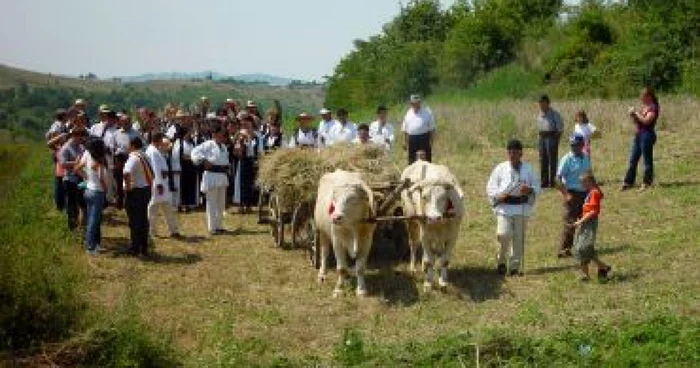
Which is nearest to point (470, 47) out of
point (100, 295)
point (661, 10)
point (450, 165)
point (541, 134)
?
point (661, 10)

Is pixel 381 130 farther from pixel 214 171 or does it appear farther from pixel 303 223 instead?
pixel 303 223

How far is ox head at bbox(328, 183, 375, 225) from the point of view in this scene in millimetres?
11242

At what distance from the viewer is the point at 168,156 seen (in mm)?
17312

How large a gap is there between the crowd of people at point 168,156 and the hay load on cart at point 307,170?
0.58m

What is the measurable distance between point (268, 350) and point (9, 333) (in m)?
2.63

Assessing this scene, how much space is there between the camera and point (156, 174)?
14898 mm

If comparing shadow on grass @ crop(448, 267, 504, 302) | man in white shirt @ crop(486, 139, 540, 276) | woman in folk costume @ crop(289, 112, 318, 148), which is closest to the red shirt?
man in white shirt @ crop(486, 139, 540, 276)

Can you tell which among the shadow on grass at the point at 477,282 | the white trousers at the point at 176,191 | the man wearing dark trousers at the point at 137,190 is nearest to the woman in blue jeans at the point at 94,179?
the man wearing dark trousers at the point at 137,190

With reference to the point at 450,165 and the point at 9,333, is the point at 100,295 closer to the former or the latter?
the point at 9,333

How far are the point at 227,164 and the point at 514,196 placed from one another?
593 cm

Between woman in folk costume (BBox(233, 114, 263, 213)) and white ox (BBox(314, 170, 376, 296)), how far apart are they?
18.3 ft

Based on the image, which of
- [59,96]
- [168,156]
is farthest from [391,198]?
[59,96]

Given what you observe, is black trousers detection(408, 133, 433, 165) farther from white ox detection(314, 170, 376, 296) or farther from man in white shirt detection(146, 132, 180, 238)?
white ox detection(314, 170, 376, 296)

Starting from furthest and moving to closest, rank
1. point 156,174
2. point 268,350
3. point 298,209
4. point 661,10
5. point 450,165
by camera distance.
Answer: point 661,10 → point 450,165 → point 156,174 → point 298,209 → point 268,350
